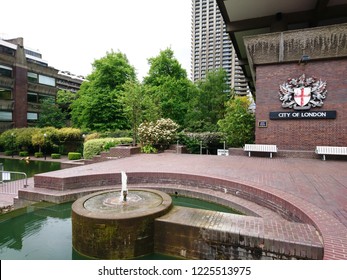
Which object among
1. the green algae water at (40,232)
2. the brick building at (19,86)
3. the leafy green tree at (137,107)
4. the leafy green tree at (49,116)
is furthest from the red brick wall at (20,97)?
the green algae water at (40,232)

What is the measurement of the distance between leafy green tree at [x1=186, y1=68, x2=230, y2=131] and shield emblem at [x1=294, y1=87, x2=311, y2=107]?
16.7 meters

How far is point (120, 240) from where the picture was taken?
4.49 m

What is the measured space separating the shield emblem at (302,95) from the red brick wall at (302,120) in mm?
764

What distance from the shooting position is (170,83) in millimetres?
26906

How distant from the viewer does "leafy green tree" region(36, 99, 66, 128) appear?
34.2m

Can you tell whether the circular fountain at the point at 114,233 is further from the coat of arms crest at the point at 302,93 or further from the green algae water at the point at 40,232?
the coat of arms crest at the point at 302,93

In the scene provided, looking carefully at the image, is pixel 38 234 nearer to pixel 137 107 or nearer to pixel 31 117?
pixel 137 107

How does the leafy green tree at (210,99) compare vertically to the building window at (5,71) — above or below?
below

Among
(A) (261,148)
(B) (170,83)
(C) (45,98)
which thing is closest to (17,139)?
(C) (45,98)

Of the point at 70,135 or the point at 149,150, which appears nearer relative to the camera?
the point at 149,150

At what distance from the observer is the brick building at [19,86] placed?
31.3 m

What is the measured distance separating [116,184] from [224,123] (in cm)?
989

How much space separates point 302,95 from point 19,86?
116ft

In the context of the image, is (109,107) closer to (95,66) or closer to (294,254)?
(95,66)
